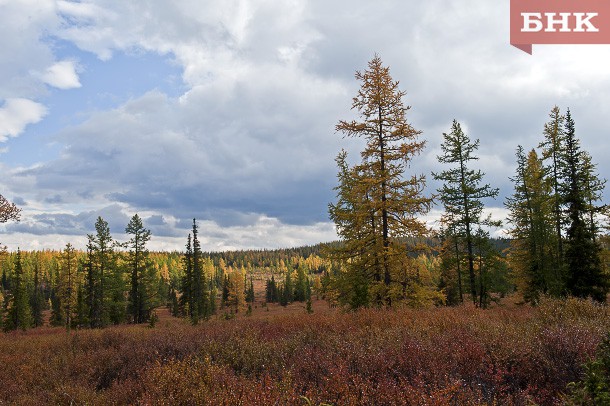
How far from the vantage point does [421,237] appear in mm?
17031

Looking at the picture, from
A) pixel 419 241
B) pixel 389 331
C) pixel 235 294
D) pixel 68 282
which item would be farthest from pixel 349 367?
pixel 235 294

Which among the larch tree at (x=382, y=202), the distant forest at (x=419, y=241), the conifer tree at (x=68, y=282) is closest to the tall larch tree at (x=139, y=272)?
the distant forest at (x=419, y=241)

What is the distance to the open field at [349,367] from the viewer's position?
4715 mm

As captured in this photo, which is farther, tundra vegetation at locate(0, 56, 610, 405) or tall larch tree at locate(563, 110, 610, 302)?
tall larch tree at locate(563, 110, 610, 302)

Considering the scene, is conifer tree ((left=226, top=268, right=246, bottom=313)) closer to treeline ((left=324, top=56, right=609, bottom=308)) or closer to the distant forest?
the distant forest

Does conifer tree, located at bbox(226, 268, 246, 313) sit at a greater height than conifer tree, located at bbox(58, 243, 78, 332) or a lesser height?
lesser

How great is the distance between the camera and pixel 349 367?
5816 millimetres

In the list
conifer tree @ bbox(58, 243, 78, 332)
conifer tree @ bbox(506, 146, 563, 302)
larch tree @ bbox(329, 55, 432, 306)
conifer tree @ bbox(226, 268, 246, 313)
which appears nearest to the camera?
larch tree @ bbox(329, 55, 432, 306)

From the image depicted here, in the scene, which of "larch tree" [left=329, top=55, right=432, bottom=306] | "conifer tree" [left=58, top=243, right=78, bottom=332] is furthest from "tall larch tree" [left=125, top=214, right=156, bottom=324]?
"larch tree" [left=329, top=55, right=432, bottom=306]

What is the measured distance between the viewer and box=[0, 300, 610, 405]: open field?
4715 mm

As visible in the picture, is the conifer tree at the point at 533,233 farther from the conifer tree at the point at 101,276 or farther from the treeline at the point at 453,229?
the conifer tree at the point at 101,276

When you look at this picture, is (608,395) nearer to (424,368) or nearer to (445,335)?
(424,368)

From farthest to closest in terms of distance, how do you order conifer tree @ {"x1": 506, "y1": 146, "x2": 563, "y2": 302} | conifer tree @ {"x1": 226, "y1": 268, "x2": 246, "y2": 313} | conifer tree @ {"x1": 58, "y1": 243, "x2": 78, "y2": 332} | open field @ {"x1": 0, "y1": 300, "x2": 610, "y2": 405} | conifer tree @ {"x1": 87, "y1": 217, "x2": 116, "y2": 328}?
1. conifer tree @ {"x1": 226, "y1": 268, "x2": 246, "y2": 313}
2. conifer tree @ {"x1": 58, "y1": 243, "x2": 78, "y2": 332}
3. conifer tree @ {"x1": 87, "y1": 217, "x2": 116, "y2": 328}
4. conifer tree @ {"x1": 506, "y1": 146, "x2": 563, "y2": 302}
5. open field @ {"x1": 0, "y1": 300, "x2": 610, "y2": 405}

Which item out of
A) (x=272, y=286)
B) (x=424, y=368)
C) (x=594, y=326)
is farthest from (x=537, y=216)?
(x=272, y=286)
